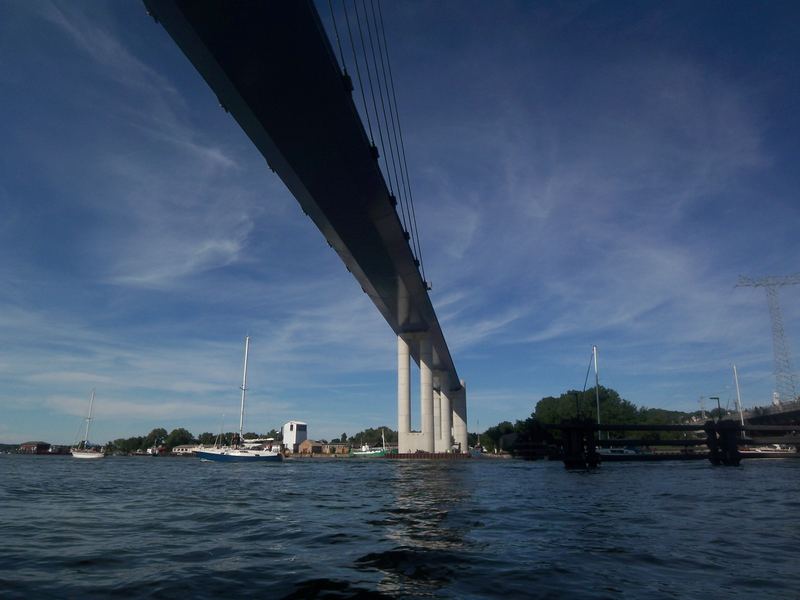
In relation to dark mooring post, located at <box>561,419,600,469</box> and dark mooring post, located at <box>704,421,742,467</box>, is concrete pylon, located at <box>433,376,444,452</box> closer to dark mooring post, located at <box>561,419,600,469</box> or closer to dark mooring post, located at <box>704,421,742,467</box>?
dark mooring post, located at <box>561,419,600,469</box>

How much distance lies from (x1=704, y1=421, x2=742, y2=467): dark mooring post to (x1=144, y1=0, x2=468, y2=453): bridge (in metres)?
28.5

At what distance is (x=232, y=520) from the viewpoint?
32.1 ft

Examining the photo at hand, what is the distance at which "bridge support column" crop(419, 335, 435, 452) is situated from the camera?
5784cm

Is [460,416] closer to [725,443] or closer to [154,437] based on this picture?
[725,443]

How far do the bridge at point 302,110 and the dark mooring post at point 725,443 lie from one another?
1121 inches

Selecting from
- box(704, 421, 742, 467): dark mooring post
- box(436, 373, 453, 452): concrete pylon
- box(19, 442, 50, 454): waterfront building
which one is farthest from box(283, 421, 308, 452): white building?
box(704, 421, 742, 467): dark mooring post

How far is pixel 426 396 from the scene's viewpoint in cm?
5872

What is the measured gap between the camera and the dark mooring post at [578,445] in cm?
3669

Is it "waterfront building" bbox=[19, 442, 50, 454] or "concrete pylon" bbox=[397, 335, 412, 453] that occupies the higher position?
"concrete pylon" bbox=[397, 335, 412, 453]

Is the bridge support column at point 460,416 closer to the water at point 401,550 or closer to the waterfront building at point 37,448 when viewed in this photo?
the water at point 401,550

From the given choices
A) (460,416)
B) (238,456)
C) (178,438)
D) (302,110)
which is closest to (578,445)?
(302,110)

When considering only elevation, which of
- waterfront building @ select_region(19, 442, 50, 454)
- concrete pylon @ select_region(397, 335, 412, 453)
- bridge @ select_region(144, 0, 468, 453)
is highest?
bridge @ select_region(144, 0, 468, 453)

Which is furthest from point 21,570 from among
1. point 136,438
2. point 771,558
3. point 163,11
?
point 136,438

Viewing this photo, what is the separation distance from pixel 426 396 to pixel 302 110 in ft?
142
